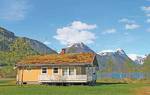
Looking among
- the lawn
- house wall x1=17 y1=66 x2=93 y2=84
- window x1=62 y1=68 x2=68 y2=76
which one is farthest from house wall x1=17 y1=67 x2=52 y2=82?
the lawn

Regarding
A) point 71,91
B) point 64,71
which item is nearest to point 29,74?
point 64,71

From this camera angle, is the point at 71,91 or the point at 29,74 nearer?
the point at 71,91

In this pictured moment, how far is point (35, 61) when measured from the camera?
216 ft

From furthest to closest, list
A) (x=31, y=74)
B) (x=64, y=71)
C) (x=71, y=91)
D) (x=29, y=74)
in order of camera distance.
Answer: (x=29, y=74) < (x=31, y=74) < (x=64, y=71) < (x=71, y=91)

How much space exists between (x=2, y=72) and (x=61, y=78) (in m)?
67.8

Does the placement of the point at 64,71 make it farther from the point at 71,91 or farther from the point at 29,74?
the point at 71,91

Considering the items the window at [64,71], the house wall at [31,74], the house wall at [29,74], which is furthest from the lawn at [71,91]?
the house wall at [29,74]

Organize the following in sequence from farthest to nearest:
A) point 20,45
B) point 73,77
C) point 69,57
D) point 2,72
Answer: point 20,45
point 2,72
point 69,57
point 73,77

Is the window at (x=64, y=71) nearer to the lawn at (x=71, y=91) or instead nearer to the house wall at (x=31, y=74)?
the house wall at (x=31, y=74)

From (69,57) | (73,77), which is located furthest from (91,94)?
(69,57)

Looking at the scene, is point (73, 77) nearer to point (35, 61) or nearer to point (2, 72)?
point (35, 61)

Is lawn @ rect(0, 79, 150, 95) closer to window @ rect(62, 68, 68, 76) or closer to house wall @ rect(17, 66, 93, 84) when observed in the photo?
window @ rect(62, 68, 68, 76)

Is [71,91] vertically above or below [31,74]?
below

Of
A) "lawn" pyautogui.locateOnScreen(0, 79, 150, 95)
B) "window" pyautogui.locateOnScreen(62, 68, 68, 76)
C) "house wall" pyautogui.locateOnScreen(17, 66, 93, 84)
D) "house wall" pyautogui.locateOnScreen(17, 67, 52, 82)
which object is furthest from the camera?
"house wall" pyautogui.locateOnScreen(17, 67, 52, 82)
